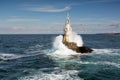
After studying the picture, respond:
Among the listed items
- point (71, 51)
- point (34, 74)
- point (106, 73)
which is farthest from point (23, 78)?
point (71, 51)

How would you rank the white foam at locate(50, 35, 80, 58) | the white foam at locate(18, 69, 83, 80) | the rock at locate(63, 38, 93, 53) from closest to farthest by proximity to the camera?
the white foam at locate(18, 69, 83, 80), the white foam at locate(50, 35, 80, 58), the rock at locate(63, 38, 93, 53)

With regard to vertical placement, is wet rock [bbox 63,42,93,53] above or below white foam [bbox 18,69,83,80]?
above

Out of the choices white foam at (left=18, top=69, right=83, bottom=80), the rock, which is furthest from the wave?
the rock

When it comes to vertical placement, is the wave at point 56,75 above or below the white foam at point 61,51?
below

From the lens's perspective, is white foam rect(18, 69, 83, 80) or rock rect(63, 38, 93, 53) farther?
rock rect(63, 38, 93, 53)

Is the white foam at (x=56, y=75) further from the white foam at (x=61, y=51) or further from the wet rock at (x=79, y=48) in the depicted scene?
the wet rock at (x=79, y=48)

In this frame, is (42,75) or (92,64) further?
(92,64)

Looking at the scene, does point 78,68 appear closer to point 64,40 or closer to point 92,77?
point 92,77

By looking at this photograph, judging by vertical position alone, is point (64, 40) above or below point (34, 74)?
above

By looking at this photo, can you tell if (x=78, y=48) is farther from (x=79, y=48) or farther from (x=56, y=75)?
(x=56, y=75)

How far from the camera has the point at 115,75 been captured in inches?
1743

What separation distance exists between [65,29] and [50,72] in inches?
1640

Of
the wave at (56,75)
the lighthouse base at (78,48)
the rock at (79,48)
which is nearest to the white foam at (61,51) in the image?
the lighthouse base at (78,48)

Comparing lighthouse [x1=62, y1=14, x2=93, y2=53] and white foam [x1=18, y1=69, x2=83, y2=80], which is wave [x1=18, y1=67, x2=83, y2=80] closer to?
white foam [x1=18, y1=69, x2=83, y2=80]
